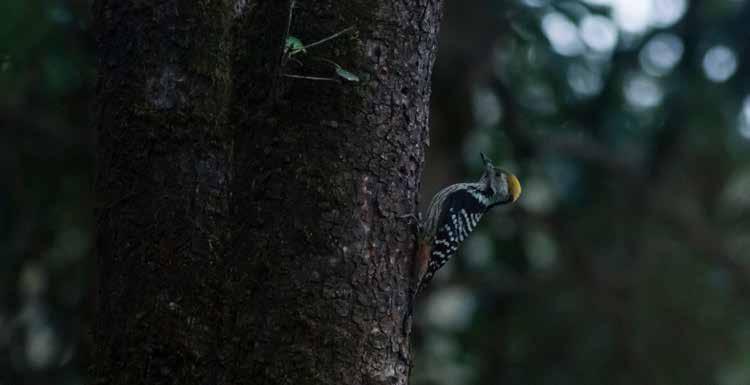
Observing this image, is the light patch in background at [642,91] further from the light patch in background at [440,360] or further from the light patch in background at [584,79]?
the light patch in background at [440,360]

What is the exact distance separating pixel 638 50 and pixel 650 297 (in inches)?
116

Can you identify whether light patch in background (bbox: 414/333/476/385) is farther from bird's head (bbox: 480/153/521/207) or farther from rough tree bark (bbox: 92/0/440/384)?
rough tree bark (bbox: 92/0/440/384)

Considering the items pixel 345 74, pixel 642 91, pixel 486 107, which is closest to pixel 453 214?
pixel 345 74

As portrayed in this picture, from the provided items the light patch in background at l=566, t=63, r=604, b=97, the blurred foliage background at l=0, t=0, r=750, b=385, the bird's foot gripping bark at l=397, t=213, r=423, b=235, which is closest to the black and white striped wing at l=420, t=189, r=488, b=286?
the bird's foot gripping bark at l=397, t=213, r=423, b=235

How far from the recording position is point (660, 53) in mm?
11477

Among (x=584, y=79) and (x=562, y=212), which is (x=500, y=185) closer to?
(x=584, y=79)

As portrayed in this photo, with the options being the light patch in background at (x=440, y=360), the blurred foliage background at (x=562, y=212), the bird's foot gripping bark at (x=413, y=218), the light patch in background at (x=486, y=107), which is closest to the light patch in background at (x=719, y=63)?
the blurred foliage background at (x=562, y=212)

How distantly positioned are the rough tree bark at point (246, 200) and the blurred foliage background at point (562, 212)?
4884 mm

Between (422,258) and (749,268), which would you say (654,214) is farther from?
(422,258)

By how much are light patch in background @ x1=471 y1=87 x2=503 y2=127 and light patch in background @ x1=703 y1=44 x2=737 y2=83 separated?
7.71ft

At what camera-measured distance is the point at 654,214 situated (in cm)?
1179

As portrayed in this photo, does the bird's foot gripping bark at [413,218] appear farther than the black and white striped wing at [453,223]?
No

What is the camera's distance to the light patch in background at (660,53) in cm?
1112

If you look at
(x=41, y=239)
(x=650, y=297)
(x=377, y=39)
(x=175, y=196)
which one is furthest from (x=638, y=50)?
(x=175, y=196)
